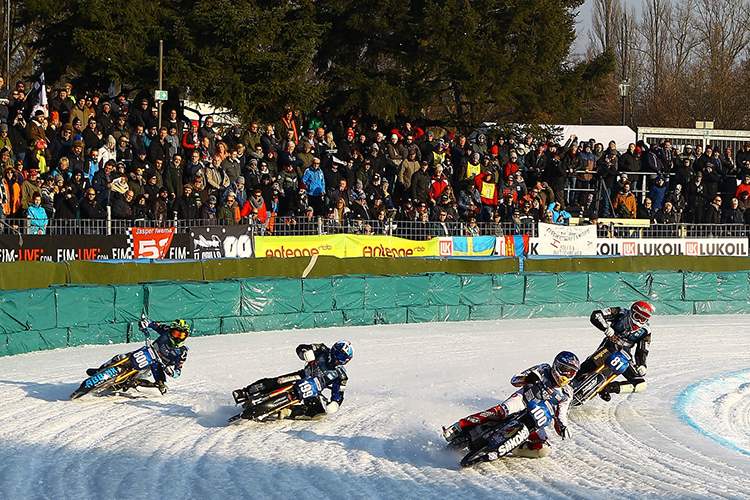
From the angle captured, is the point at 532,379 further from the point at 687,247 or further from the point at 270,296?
the point at 687,247

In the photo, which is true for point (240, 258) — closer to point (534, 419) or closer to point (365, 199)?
point (365, 199)

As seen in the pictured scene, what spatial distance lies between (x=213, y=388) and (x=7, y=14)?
25353 mm

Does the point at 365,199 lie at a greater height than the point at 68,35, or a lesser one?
lesser

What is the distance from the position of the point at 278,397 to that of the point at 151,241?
861 cm

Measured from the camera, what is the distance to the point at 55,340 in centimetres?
1435

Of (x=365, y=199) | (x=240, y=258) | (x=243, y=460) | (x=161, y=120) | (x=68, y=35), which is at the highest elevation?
(x=68, y=35)

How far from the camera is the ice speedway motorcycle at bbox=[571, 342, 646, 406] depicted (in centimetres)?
1083

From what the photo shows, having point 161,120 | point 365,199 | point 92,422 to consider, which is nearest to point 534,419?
point 92,422

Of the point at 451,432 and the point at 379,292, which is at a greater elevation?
the point at 379,292

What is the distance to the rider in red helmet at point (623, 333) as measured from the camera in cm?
1117

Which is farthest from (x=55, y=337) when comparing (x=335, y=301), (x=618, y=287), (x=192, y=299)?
(x=618, y=287)

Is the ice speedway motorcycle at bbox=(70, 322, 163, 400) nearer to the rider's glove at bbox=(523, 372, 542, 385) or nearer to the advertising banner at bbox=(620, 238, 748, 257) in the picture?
the rider's glove at bbox=(523, 372, 542, 385)

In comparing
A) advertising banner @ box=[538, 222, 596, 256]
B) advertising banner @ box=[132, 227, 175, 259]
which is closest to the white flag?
advertising banner @ box=[132, 227, 175, 259]

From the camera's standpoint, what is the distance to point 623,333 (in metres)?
11.2
